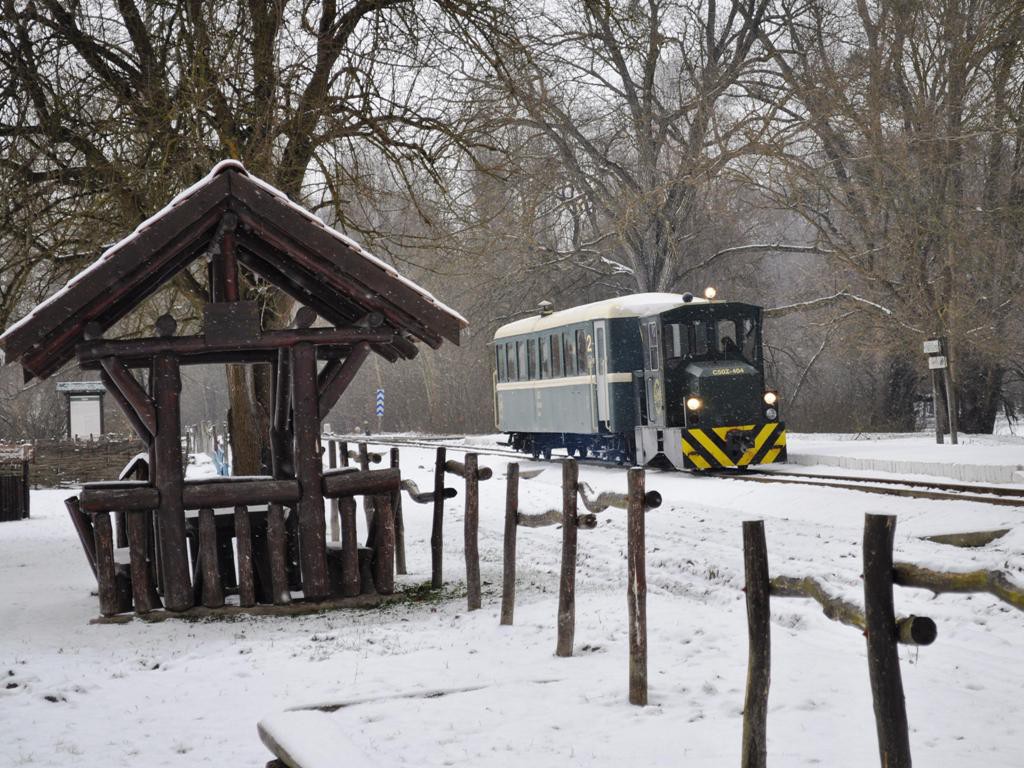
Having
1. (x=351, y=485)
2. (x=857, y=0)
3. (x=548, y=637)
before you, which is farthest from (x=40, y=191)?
(x=857, y=0)

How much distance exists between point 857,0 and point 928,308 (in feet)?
27.4

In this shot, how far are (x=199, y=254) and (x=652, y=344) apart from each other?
1385cm

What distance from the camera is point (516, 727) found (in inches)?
262

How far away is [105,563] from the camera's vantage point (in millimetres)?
10562

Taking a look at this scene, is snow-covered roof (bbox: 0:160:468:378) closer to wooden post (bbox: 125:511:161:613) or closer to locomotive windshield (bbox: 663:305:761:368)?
wooden post (bbox: 125:511:161:613)

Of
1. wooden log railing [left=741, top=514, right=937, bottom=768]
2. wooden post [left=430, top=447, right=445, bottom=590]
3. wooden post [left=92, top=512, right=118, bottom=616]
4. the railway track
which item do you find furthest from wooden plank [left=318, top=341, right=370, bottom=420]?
the railway track

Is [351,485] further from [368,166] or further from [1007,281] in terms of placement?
[1007,281]

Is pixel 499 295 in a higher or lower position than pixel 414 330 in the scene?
higher

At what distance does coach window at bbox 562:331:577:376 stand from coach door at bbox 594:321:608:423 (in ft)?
4.27

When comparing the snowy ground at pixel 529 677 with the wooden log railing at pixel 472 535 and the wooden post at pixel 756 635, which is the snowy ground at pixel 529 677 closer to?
the wooden log railing at pixel 472 535

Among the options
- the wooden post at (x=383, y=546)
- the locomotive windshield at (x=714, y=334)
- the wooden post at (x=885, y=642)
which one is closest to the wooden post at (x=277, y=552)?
the wooden post at (x=383, y=546)

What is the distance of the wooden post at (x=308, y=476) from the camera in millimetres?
10820

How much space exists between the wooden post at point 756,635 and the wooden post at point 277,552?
235 inches

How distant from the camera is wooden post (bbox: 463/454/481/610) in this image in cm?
1042
